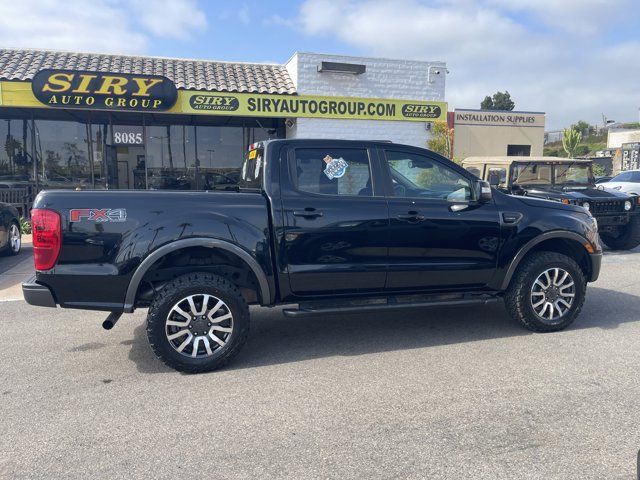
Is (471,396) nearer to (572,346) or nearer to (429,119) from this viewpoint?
(572,346)

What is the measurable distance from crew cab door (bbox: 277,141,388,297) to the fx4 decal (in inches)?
50.9

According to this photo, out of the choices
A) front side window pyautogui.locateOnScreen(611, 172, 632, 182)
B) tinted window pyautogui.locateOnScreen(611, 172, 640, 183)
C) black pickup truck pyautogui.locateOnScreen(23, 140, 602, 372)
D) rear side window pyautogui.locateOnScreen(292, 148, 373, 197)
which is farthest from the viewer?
front side window pyautogui.locateOnScreen(611, 172, 632, 182)

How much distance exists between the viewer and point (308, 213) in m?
4.50

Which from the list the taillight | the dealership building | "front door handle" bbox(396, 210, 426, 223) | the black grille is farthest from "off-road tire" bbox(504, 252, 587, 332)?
the dealership building

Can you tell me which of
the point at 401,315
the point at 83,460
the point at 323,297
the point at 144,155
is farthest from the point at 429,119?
the point at 83,460

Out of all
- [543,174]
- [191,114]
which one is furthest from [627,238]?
[191,114]

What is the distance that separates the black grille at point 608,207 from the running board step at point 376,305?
567cm

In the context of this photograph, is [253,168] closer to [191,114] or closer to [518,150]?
[191,114]

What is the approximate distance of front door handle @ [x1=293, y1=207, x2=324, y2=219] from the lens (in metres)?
4.47

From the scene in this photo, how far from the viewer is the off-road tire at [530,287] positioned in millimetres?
5055

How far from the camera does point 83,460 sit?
3.01 meters

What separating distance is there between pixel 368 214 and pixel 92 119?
1188 centimetres

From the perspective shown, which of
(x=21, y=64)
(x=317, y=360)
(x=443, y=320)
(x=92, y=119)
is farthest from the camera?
(x=92, y=119)

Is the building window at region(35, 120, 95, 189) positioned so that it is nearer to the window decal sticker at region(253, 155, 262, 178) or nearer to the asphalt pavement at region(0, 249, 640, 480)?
the asphalt pavement at region(0, 249, 640, 480)
